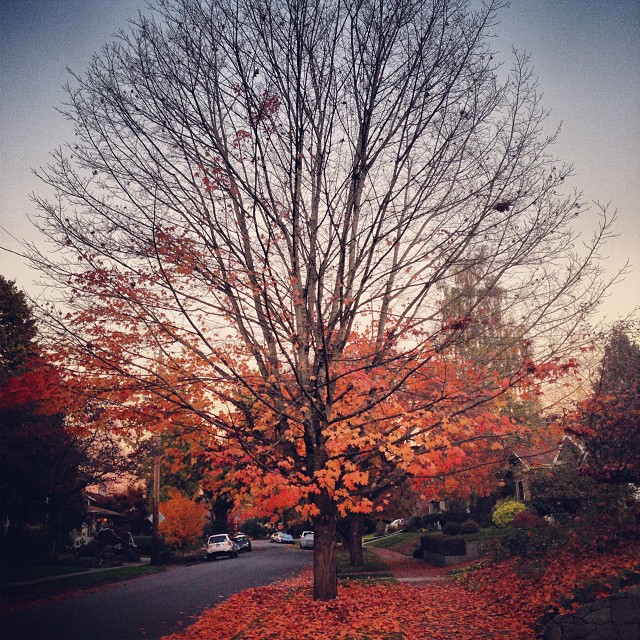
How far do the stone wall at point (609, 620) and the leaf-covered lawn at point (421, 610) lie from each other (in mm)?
1367

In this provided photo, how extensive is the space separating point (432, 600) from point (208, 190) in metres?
10.3

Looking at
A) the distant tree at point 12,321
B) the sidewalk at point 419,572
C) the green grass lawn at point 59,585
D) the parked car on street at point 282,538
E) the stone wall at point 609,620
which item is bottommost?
the parked car on street at point 282,538

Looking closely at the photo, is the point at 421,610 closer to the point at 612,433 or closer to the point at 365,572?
the point at 612,433

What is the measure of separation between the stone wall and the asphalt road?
7179 mm

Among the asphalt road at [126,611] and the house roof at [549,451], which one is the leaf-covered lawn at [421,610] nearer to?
the asphalt road at [126,611]

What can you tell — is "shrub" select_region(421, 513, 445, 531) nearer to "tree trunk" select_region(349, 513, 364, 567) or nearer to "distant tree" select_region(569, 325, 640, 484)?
"tree trunk" select_region(349, 513, 364, 567)

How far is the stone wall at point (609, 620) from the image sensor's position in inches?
246

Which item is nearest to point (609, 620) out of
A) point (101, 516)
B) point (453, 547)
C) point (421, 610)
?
point (421, 610)

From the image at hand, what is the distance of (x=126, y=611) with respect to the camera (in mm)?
13109

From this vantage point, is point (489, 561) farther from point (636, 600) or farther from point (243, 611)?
point (636, 600)

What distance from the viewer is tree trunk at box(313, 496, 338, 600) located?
9.72 m

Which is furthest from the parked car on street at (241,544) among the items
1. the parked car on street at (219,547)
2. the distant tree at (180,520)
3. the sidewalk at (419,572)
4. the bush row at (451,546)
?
the bush row at (451,546)

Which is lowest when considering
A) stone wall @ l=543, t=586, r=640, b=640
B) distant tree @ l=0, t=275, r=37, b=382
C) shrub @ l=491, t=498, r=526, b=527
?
stone wall @ l=543, t=586, r=640, b=640

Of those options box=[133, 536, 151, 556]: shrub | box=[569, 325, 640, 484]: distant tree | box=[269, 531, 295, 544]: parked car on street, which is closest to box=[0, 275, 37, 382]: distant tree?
box=[133, 536, 151, 556]: shrub
